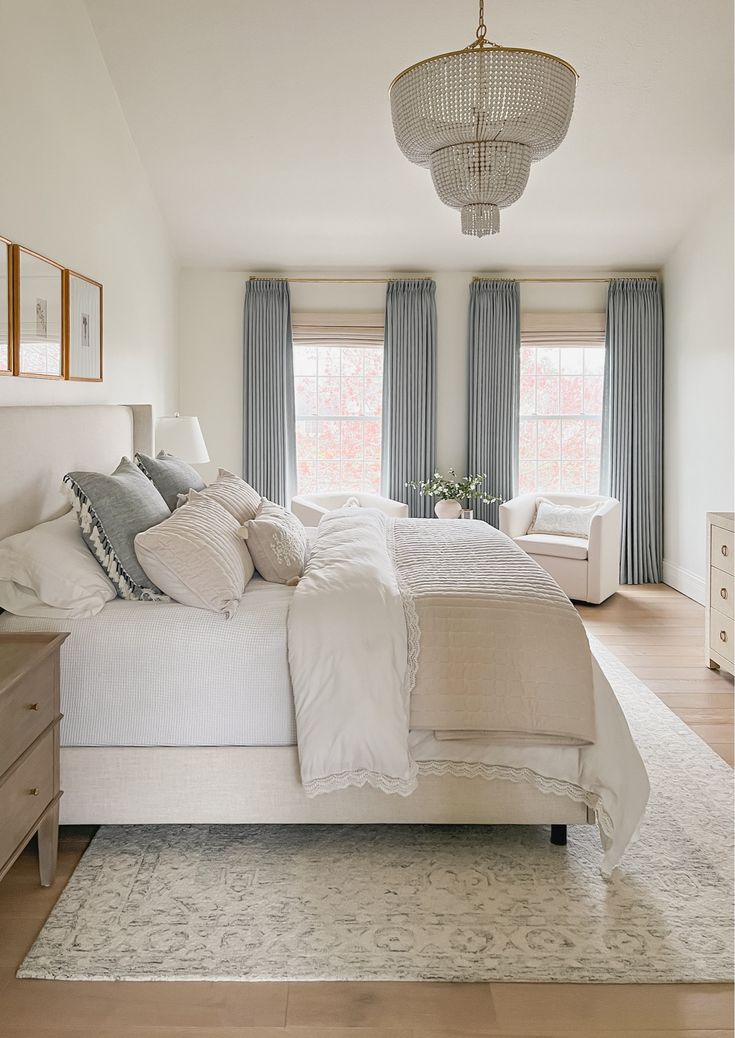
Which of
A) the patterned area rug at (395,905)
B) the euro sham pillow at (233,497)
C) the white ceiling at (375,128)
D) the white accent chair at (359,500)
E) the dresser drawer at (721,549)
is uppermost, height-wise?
the white ceiling at (375,128)

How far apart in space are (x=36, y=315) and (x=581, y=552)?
146 inches

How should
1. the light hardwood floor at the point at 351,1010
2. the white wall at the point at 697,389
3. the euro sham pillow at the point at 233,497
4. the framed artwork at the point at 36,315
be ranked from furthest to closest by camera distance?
the white wall at the point at 697,389 → the euro sham pillow at the point at 233,497 → the framed artwork at the point at 36,315 → the light hardwood floor at the point at 351,1010

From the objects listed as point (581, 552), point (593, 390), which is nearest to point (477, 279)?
point (593, 390)

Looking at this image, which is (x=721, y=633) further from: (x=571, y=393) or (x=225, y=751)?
(x=571, y=393)

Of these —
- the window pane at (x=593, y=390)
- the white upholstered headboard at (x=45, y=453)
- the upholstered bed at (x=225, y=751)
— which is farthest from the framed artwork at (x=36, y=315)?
the window pane at (x=593, y=390)

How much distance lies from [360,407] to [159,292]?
5.87ft

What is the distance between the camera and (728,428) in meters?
5.05

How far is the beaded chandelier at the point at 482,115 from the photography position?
Answer: 253 cm

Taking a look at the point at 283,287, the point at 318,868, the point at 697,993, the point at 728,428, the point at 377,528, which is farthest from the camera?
the point at 283,287

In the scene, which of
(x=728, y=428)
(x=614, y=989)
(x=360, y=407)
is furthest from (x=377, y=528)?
(x=360, y=407)

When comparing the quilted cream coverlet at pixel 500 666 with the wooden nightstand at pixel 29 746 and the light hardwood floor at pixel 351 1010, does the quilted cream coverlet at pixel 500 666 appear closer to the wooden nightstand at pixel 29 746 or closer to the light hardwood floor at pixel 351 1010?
the light hardwood floor at pixel 351 1010

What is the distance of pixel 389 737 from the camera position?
221 cm

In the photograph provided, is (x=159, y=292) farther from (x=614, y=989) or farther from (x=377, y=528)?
(x=614, y=989)

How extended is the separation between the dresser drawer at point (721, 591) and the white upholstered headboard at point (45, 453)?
9.73 ft
